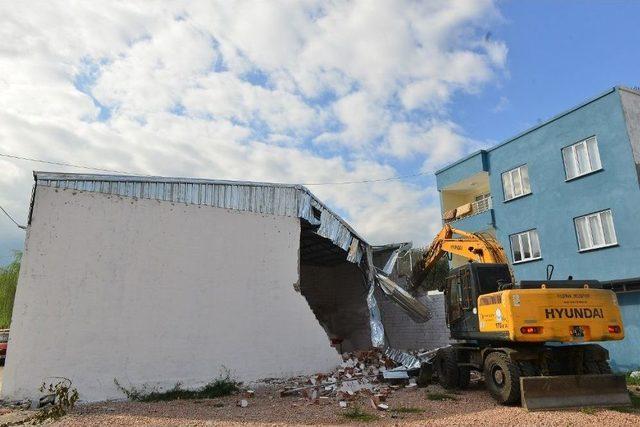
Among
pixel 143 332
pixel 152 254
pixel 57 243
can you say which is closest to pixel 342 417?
pixel 143 332

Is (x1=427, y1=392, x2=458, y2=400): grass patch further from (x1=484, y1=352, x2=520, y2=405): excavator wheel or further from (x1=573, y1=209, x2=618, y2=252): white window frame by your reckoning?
(x1=573, y1=209, x2=618, y2=252): white window frame

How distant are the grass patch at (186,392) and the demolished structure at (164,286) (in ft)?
0.49

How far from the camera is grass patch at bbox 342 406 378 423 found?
7137 millimetres

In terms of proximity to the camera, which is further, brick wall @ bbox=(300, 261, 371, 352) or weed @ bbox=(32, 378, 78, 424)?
brick wall @ bbox=(300, 261, 371, 352)

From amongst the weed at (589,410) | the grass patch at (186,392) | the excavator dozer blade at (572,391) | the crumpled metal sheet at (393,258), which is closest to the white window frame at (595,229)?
the crumpled metal sheet at (393,258)

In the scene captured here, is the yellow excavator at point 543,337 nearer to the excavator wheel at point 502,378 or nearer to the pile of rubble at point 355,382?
the excavator wheel at point 502,378

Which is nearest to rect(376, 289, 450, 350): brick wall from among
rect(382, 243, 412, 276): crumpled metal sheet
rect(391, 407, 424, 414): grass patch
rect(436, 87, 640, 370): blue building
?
rect(382, 243, 412, 276): crumpled metal sheet

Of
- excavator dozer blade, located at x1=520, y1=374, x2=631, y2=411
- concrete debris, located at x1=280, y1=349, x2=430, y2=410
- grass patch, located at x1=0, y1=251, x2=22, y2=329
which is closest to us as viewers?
excavator dozer blade, located at x1=520, y1=374, x2=631, y2=411

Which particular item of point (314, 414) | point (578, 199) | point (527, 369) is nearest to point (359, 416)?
point (314, 414)

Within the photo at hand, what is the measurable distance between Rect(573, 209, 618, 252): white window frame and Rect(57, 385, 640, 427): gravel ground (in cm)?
790

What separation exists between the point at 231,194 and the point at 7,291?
2086 centimetres

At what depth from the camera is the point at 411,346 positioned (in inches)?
563

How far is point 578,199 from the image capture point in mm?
14547

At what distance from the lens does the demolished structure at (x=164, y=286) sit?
8.45 m
